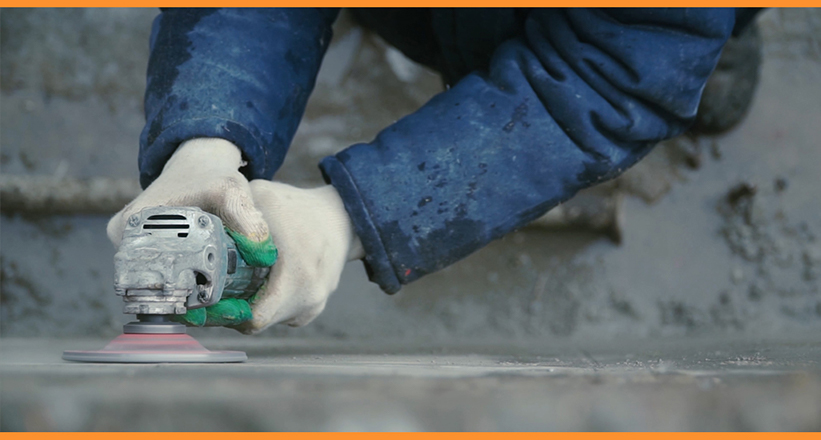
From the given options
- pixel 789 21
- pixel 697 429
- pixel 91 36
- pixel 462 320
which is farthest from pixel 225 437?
pixel 789 21

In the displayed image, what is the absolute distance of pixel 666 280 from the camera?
196 cm

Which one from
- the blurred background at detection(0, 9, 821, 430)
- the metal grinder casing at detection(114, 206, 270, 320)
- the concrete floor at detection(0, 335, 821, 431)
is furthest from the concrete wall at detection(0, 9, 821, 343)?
the concrete floor at detection(0, 335, 821, 431)

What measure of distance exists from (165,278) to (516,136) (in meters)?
0.46

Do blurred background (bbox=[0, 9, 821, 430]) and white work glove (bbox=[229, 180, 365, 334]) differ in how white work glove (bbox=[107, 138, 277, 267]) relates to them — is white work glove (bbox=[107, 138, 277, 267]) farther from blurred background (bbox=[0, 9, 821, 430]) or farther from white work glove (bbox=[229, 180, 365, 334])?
blurred background (bbox=[0, 9, 821, 430])

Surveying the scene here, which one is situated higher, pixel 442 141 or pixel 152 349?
pixel 442 141

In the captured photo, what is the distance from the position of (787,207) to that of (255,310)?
1.70 m

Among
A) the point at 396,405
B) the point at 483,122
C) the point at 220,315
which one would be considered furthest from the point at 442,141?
the point at 396,405

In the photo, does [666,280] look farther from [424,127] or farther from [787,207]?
[424,127]

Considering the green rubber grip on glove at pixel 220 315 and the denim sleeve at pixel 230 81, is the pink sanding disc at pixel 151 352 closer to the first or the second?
the green rubber grip on glove at pixel 220 315

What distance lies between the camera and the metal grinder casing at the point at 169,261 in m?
0.71

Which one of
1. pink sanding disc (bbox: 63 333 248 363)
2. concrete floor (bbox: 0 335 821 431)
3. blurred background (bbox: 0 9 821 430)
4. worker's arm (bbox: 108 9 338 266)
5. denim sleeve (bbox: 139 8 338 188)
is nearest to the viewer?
concrete floor (bbox: 0 335 821 431)

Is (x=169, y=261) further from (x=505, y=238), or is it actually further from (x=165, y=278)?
(x=505, y=238)

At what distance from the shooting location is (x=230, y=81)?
0.95m

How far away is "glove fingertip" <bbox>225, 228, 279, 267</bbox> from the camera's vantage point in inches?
31.5
